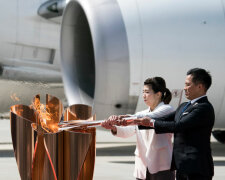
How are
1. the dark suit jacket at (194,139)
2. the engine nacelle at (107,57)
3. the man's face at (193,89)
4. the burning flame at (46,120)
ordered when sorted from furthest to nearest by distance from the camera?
the engine nacelle at (107,57) < the burning flame at (46,120) < the man's face at (193,89) < the dark suit jacket at (194,139)

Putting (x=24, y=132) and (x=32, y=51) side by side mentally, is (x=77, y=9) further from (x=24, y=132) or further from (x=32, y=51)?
(x=24, y=132)

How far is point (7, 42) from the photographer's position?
412 inches

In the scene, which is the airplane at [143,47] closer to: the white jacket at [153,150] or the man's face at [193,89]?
the white jacket at [153,150]

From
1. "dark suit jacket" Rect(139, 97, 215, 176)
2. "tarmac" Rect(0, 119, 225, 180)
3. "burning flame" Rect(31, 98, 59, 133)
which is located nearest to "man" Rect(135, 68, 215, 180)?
"dark suit jacket" Rect(139, 97, 215, 176)

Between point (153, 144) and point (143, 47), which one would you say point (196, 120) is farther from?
point (143, 47)

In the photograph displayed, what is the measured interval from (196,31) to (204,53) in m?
0.32

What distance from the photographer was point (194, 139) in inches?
143

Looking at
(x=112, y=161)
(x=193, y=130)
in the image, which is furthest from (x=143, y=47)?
(x=193, y=130)

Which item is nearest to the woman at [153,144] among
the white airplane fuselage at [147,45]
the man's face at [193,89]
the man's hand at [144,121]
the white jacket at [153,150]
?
the white jacket at [153,150]

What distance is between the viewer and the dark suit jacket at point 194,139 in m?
3.62

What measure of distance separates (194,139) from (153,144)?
48 cm

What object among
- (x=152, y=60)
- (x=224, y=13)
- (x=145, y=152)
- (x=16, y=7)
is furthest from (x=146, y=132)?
(x=16, y=7)

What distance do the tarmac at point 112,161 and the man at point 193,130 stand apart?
3019 mm

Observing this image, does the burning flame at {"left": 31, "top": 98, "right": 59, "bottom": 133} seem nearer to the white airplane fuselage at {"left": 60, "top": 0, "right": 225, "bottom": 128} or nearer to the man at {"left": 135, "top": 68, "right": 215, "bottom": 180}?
the man at {"left": 135, "top": 68, "right": 215, "bottom": 180}
